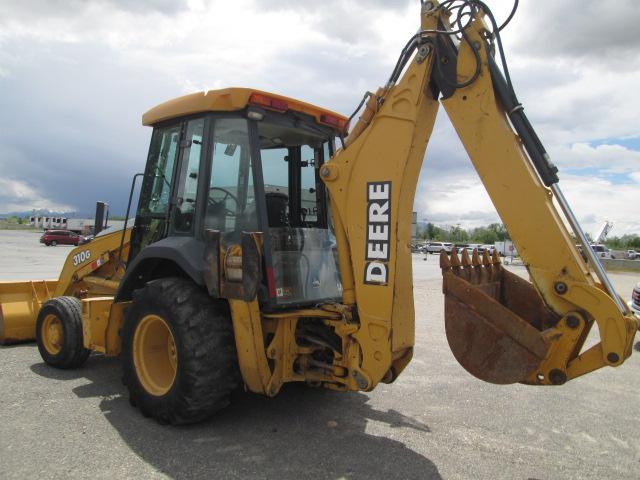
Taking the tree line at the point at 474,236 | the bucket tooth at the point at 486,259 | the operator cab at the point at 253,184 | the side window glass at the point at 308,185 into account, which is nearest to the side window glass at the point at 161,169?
the operator cab at the point at 253,184

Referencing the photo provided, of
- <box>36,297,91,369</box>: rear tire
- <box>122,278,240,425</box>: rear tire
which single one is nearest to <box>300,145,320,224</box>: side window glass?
<box>122,278,240,425</box>: rear tire

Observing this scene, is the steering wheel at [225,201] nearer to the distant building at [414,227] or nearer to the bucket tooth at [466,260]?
the distant building at [414,227]

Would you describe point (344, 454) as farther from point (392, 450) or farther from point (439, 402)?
point (439, 402)

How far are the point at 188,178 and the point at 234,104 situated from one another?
79 cm

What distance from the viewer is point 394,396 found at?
4879mm

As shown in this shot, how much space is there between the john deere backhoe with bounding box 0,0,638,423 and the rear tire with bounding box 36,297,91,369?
20.6 inches

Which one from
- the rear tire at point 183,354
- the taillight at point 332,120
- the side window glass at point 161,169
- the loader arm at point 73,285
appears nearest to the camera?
the rear tire at point 183,354

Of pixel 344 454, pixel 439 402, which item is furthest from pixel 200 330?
pixel 439 402

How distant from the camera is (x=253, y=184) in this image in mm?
4023

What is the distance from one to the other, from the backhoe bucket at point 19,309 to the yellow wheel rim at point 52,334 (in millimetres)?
958

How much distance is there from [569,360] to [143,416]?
10.3ft

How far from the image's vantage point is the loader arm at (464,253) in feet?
9.87

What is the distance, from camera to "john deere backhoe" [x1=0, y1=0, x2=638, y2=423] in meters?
3.12

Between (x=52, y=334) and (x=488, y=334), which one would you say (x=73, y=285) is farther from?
(x=488, y=334)
